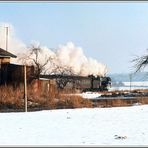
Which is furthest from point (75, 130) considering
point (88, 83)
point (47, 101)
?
point (88, 83)

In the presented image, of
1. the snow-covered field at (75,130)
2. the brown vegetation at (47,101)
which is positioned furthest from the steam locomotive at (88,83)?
the snow-covered field at (75,130)

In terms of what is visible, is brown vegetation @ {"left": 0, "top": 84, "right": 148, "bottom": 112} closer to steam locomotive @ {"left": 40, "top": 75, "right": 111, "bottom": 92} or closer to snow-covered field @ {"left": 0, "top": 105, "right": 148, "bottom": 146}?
snow-covered field @ {"left": 0, "top": 105, "right": 148, "bottom": 146}

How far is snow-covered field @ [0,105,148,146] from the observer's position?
476 inches

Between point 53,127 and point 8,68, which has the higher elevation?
point 8,68

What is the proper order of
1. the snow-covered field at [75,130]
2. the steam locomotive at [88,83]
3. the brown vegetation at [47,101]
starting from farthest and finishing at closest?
the steam locomotive at [88,83] → the brown vegetation at [47,101] → the snow-covered field at [75,130]

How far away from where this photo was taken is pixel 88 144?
11.7 metres

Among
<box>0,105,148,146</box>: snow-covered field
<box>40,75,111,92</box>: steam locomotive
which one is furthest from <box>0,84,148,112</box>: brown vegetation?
<box>40,75,111,92</box>: steam locomotive

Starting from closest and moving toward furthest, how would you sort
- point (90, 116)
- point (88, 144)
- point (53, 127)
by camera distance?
point (88, 144)
point (53, 127)
point (90, 116)

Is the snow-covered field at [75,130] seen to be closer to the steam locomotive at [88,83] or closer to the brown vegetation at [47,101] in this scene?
the brown vegetation at [47,101]

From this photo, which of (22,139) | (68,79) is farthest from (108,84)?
(22,139)

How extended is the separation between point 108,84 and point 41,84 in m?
45.7

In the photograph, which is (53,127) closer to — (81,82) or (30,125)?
(30,125)

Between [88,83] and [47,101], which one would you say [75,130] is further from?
[88,83]

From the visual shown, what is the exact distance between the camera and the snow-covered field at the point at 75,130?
12.1 metres
